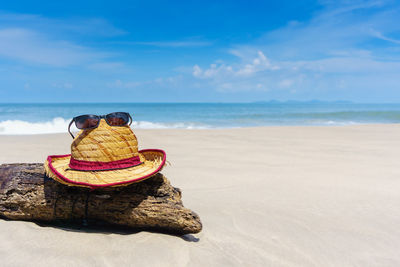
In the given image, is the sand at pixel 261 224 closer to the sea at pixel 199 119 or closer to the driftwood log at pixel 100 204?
the driftwood log at pixel 100 204

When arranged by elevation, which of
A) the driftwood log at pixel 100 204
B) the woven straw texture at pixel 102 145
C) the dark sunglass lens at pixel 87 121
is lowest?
the driftwood log at pixel 100 204

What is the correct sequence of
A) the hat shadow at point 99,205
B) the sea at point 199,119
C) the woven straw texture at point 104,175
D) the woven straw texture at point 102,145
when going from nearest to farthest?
1. the woven straw texture at point 104,175
2. the woven straw texture at point 102,145
3. the hat shadow at point 99,205
4. the sea at point 199,119

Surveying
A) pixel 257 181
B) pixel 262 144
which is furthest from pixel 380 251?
pixel 262 144

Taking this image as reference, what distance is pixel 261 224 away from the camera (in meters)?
3.40

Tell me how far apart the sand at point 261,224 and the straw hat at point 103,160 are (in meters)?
0.58

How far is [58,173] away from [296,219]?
2.69 m

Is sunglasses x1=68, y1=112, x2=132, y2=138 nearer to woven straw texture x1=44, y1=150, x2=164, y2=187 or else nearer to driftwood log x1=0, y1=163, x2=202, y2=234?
woven straw texture x1=44, y1=150, x2=164, y2=187

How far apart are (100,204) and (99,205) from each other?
14 millimetres

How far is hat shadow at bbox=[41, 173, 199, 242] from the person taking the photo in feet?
9.09

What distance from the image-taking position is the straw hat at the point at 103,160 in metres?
2.55

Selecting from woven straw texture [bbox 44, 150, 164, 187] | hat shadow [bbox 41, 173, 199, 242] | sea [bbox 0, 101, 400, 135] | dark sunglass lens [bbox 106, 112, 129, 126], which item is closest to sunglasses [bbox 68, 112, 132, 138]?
dark sunglass lens [bbox 106, 112, 129, 126]

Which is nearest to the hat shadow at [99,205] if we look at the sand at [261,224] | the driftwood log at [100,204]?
the driftwood log at [100,204]

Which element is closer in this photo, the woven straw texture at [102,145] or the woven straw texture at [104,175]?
the woven straw texture at [104,175]

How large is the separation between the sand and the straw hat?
0.58 meters
